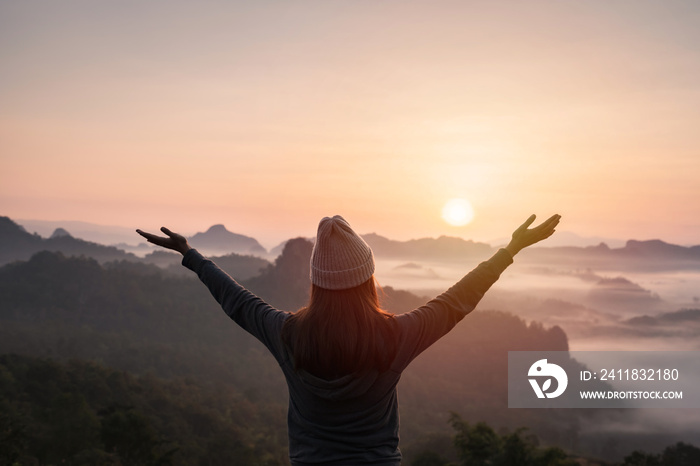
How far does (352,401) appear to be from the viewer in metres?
2.19

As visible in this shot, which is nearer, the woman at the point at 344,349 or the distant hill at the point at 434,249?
the woman at the point at 344,349

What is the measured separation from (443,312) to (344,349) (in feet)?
1.70

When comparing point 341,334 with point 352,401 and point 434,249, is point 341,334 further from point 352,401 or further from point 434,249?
point 434,249

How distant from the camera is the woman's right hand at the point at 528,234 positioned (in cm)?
267

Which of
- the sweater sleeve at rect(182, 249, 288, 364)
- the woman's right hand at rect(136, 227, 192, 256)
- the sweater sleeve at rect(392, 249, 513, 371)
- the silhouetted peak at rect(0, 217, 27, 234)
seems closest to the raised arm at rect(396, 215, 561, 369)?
the sweater sleeve at rect(392, 249, 513, 371)

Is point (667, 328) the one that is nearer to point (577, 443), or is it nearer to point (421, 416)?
point (577, 443)

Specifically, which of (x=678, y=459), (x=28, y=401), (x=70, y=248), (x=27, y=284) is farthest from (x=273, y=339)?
(x=70, y=248)

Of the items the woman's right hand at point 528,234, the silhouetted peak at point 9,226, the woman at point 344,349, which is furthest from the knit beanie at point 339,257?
the silhouetted peak at point 9,226

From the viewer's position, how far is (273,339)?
7.69 ft

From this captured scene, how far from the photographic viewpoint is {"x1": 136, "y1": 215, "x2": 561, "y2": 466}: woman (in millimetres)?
2107

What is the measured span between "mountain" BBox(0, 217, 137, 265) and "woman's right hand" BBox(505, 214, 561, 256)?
171830mm

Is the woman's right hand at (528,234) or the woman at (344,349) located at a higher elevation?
the woman's right hand at (528,234)

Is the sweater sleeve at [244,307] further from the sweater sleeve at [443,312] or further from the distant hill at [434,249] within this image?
the distant hill at [434,249]

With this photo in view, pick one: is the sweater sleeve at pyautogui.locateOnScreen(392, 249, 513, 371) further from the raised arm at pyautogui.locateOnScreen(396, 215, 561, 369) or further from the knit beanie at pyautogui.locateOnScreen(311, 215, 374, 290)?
the knit beanie at pyautogui.locateOnScreen(311, 215, 374, 290)
